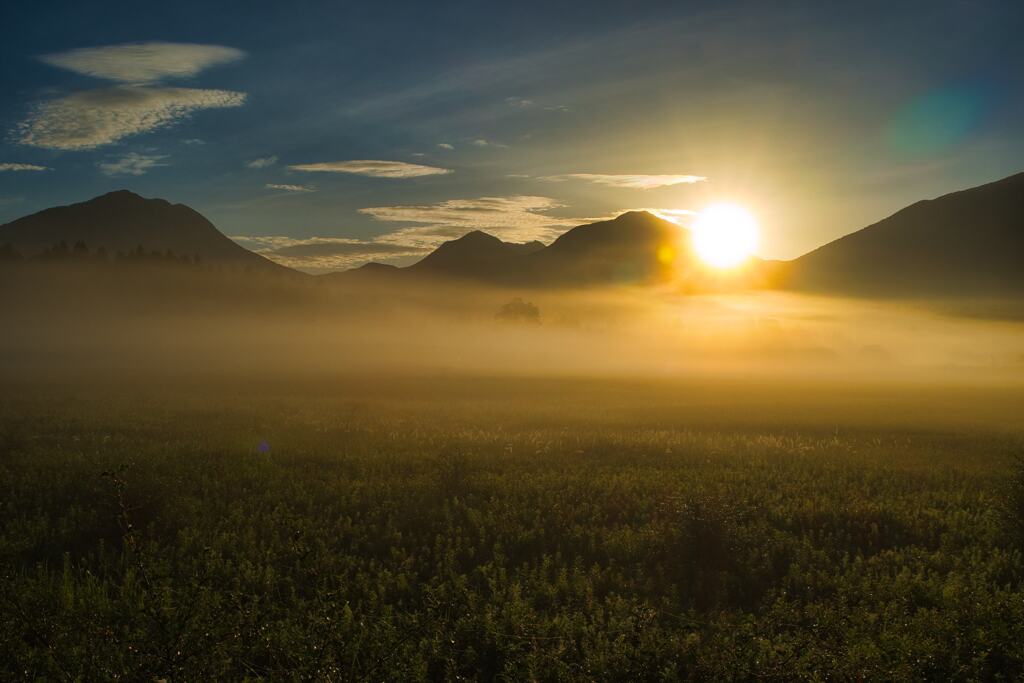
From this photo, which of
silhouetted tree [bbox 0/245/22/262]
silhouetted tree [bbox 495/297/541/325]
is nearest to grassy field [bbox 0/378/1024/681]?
silhouetted tree [bbox 495/297/541/325]

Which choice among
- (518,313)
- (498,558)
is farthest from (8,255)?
(498,558)

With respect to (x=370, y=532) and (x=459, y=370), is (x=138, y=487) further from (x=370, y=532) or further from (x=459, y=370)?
(x=459, y=370)

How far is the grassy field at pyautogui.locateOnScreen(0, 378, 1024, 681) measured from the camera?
10.3 meters

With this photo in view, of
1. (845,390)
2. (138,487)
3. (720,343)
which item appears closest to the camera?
(138,487)

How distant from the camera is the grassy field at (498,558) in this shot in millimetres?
10289

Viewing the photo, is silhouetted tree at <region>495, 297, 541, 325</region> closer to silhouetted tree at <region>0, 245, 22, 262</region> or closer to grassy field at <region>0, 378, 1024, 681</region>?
silhouetted tree at <region>0, 245, 22, 262</region>

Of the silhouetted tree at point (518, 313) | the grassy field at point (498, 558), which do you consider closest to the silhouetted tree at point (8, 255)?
the silhouetted tree at point (518, 313)

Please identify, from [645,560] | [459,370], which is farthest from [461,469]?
[459,370]

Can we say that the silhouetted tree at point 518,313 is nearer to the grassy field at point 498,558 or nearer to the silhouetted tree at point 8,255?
the silhouetted tree at point 8,255

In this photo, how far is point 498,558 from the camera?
14.6 m

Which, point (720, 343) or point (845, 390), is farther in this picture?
point (720, 343)

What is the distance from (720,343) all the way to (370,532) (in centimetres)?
18561

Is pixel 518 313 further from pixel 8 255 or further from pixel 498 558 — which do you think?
pixel 498 558

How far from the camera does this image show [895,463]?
2564 centimetres
